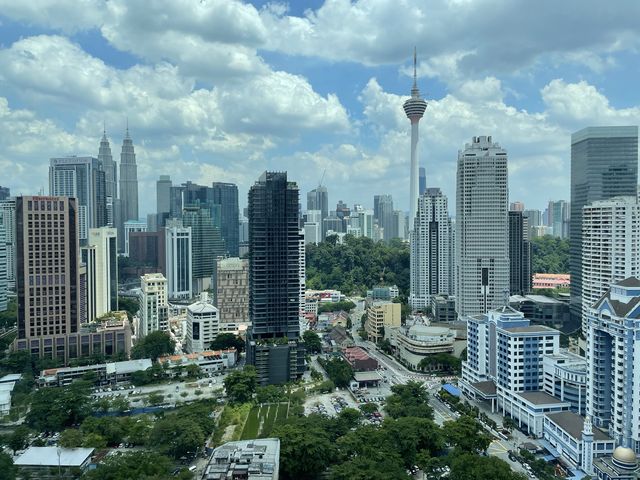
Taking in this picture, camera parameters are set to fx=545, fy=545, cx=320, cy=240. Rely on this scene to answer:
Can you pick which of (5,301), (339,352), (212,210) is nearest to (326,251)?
(212,210)

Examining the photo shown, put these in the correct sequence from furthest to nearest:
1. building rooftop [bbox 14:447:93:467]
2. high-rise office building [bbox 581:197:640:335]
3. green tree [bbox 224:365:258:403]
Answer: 1. high-rise office building [bbox 581:197:640:335]
2. green tree [bbox 224:365:258:403]
3. building rooftop [bbox 14:447:93:467]

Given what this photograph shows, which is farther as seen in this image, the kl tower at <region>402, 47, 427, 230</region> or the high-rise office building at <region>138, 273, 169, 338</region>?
the kl tower at <region>402, 47, 427, 230</region>

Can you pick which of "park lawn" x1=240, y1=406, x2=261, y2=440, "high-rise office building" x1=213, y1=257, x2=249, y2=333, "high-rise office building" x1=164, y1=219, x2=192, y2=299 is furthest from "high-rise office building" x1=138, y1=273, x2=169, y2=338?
"high-rise office building" x1=164, y1=219, x2=192, y2=299

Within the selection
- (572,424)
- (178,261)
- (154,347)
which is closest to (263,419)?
(154,347)

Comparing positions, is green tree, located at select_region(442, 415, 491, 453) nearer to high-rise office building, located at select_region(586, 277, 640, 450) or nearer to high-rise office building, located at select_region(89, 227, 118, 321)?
high-rise office building, located at select_region(586, 277, 640, 450)

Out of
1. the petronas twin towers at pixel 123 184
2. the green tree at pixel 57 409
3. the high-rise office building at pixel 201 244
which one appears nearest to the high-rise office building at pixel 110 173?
the petronas twin towers at pixel 123 184

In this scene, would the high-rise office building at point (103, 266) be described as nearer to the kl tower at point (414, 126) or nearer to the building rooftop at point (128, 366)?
the building rooftop at point (128, 366)

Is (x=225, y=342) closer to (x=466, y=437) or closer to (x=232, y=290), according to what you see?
(x=232, y=290)
